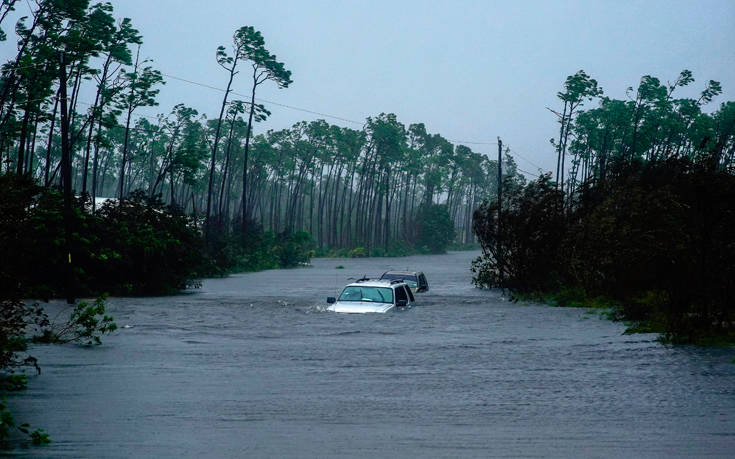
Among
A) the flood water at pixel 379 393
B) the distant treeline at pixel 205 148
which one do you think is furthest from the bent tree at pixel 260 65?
the flood water at pixel 379 393

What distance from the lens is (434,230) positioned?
135375 millimetres

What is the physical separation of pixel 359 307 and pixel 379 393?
11143 millimetres

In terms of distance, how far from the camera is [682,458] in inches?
330

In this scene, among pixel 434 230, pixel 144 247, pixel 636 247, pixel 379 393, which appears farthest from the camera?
pixel 434 230

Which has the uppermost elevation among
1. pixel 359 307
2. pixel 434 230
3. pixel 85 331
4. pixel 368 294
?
pixel 434 230

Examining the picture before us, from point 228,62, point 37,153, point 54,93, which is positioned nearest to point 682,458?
point 54,93

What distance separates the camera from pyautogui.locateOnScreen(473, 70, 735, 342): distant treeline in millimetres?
19062

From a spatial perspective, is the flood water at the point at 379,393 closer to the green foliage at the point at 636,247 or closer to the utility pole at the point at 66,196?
the green foliage at the point at 636,247

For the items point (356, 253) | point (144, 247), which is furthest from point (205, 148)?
point (144, 247)

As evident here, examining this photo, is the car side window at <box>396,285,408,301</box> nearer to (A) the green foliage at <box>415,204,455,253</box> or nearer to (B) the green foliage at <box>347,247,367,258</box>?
(B) the green foliage at <box>347,247,367,258</box>

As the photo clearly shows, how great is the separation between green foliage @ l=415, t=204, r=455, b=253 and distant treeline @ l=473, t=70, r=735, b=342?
287 ft

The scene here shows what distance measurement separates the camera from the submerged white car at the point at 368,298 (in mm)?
23906

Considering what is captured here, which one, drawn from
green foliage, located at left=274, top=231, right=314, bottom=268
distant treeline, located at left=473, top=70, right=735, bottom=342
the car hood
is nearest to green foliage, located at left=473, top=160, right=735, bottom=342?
distant treeline, located at left=473, top=70, right=735, bottom=342

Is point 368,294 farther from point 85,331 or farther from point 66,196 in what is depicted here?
point 66,196
